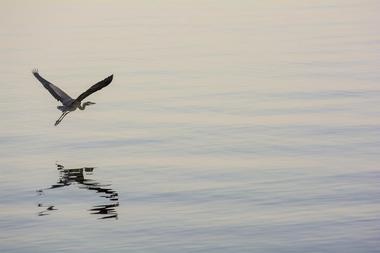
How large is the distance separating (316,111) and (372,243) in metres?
12.5

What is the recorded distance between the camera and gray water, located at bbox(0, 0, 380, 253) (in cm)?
2216

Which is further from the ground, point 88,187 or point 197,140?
point 197,140

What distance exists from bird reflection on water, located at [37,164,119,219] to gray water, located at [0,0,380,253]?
6 cm

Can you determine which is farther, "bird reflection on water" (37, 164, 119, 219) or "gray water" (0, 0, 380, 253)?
"bird reflection on water" (37, 164, 119, 219)

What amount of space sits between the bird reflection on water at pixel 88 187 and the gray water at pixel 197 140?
0.21 ft

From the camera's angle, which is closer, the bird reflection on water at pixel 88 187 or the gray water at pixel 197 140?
the gray water at pixel 197 140

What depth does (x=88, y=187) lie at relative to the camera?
83.8ft

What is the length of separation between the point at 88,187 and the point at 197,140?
17.2 feet

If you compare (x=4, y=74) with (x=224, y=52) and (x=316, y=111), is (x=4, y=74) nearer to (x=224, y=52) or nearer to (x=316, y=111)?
(x=224, y=52)

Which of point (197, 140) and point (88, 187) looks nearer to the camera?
point (88, 187)

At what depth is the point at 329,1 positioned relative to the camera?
208ft

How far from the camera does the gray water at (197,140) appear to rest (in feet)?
72.7

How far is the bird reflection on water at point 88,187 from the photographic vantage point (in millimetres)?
23531

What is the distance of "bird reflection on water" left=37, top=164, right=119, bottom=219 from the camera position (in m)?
23.5
